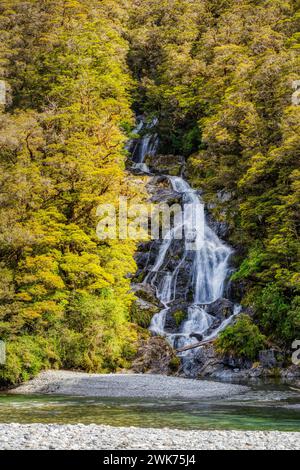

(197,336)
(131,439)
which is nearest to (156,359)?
(197,336)

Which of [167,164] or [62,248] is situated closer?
[62,248]

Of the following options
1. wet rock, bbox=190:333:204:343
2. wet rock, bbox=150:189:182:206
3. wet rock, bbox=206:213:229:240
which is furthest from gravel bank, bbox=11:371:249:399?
wet rock, bbox=150:189:182:206

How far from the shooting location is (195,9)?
2584 inches

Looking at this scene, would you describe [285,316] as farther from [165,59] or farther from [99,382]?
[165,59]

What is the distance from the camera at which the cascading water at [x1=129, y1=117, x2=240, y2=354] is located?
32.8 metres

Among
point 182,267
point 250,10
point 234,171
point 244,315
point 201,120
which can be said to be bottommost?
Answer: point 244,315

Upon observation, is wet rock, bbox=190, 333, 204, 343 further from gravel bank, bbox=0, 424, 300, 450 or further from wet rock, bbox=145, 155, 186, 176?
gravel bank, bbox=0, 424, 300, 450

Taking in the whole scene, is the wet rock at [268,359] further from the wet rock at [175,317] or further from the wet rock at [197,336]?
the wet rock at [175,317]

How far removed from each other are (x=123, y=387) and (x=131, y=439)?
459 inches

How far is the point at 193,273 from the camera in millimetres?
36469

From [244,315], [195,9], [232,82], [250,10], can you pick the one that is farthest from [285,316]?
[195,9]

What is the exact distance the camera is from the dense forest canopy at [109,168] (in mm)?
27812

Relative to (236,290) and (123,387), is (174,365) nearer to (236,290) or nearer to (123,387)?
(123,387)

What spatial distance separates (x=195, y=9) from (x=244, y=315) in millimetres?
45431
